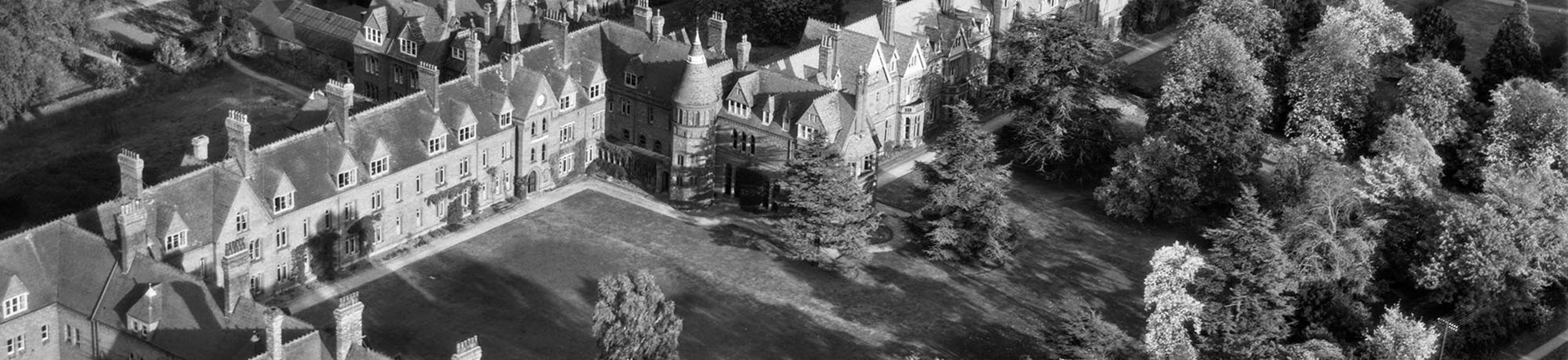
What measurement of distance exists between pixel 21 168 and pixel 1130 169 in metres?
74.4

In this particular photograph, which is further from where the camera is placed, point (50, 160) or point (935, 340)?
point (50, 160)

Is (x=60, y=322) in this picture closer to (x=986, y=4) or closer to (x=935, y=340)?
(x=935, y=340)

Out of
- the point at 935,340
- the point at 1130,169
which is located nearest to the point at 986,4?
the point at 1130,169

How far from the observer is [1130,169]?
→ 5118 inches

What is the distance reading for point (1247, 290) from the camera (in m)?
106

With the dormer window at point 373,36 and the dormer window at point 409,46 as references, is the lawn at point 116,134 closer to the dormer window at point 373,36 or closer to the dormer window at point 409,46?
the dormer window at point 373,36

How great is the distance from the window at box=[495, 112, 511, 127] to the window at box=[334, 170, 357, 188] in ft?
→ 41.2

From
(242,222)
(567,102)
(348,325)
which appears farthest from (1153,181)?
(348,325)

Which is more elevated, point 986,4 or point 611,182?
point 986,4

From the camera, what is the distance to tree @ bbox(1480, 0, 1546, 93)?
155000 millimetres

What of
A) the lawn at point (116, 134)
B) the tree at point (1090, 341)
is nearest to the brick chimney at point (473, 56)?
the lawn at point (116, 134)

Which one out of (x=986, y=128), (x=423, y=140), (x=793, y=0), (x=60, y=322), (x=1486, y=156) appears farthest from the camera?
(x=793, y=0)

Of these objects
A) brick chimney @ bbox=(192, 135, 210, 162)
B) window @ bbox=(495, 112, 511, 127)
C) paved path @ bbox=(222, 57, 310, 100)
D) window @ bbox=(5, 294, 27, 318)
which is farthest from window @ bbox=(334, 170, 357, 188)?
paved path @ bbox=(222, 57, 310, 100)

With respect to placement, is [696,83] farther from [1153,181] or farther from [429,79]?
[1153,181]
